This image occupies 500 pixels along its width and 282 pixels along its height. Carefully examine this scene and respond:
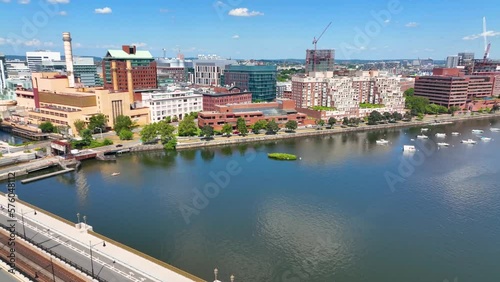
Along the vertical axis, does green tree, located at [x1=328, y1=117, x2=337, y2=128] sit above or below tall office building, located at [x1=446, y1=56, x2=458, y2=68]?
below

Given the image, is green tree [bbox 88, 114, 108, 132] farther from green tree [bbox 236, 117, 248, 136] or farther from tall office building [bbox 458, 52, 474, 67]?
tall office building [bbox 458, 52, 474, 67]

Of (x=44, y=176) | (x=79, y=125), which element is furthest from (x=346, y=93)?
(x=44, y=176)

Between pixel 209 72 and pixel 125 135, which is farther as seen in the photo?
pixel 209 72

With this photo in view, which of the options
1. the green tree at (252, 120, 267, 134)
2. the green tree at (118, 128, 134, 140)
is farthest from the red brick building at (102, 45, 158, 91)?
the green tree at (252, 120, 267, 134)

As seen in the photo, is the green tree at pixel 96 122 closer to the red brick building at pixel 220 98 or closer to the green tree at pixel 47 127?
the green tree at pixel 47 127

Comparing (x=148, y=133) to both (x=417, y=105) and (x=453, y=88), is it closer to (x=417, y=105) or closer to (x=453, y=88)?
(x=417, y=105)
